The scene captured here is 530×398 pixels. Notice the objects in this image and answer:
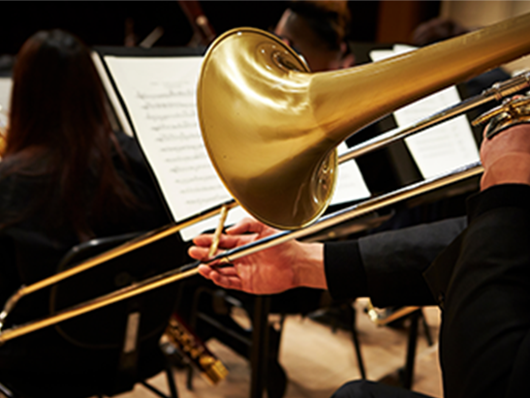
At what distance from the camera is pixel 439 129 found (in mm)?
1305

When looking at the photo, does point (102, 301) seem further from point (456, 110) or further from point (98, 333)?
point (456, 110)

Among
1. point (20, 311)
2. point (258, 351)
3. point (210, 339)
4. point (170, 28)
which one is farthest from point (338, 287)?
point (170, 28)

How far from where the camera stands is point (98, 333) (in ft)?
3.09

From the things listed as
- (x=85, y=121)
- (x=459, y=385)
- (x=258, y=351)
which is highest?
(x=85, y=121)

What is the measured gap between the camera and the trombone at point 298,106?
1.53 feet

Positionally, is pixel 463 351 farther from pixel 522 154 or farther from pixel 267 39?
pixel 267 39

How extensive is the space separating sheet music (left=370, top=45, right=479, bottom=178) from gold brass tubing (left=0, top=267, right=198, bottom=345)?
0.70 meters

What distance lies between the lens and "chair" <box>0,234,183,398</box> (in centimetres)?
91

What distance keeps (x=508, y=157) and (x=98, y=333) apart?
784mm

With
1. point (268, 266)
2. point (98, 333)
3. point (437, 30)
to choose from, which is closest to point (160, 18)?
point (437, 30)

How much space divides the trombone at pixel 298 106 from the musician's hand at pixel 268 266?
14cm

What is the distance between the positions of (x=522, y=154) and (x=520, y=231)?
9 cm

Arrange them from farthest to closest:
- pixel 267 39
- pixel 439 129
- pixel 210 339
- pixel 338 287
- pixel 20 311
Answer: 1. pixel 210 339
2. pixel 439 129
3. pixel 20 311
4. pixel 338 287
5. pixel 267 39

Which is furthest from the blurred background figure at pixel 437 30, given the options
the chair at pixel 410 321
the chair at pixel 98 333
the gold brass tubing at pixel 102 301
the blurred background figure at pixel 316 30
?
the gold brass tubing at pixel 102 301
